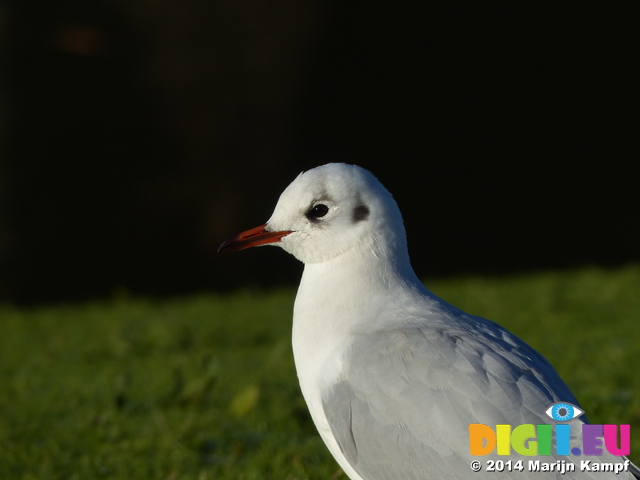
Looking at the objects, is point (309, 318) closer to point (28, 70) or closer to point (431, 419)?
point (431, 419)

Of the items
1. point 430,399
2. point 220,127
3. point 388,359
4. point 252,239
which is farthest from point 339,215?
point 220,127

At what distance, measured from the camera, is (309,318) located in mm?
3297

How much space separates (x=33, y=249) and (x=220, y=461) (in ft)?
24.2

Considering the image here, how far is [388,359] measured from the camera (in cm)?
296

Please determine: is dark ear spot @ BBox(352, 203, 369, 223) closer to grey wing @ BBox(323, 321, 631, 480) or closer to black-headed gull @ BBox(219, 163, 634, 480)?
black-headed gull @ BBox(219, 163, 634, 480)

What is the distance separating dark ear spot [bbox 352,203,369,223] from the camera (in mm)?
3371

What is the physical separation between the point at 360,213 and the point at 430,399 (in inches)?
34.2

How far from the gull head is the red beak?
0.25 ft

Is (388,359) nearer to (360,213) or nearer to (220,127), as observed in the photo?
(360,213)

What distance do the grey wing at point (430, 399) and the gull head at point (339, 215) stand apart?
17.2 inches

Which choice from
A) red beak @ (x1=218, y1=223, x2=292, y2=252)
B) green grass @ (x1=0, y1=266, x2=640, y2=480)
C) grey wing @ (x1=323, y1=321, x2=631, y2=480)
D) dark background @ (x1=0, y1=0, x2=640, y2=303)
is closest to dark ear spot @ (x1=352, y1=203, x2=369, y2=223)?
red beak @ (x1=218, y1=223, x2=292, y2=252)
